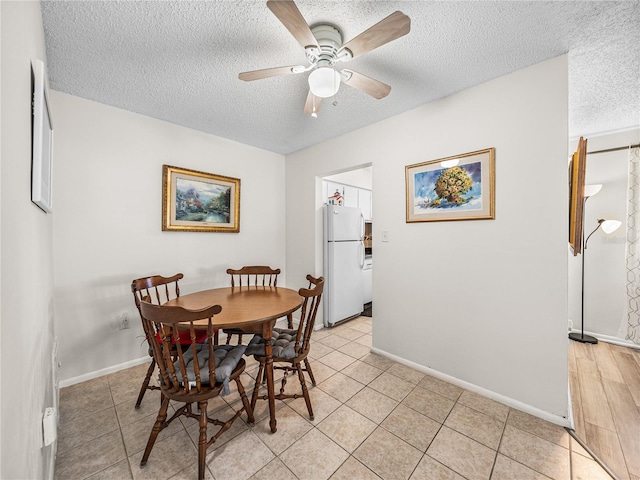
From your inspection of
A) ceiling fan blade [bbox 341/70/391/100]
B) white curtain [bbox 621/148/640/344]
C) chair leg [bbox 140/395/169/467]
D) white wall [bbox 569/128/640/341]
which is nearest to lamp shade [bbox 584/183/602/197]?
white wall [bbox 569/128/640/341]

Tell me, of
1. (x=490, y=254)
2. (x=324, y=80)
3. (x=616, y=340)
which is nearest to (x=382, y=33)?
(x=324, y=80)

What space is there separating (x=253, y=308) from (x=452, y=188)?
6.09 ft

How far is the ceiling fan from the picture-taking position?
115 centimetres

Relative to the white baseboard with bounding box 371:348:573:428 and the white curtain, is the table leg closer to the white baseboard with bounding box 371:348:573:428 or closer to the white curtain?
the white baseboard with bounding box 371:348:573:428

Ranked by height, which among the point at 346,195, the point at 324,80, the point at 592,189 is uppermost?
the point at 324,80

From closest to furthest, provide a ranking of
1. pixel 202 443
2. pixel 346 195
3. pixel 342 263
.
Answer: pixel 202 443
pixel 342 263
pixel 346 195

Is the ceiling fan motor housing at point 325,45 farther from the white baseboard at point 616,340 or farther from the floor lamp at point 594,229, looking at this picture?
the white baseboard at point 616,340

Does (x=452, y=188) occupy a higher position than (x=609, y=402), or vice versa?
(x=452, y=188)

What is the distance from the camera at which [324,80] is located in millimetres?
1419

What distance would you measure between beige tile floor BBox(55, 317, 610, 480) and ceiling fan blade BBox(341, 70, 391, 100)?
7.24ft

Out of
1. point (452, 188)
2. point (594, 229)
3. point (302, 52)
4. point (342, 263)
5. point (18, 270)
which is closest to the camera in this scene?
point (18, 270)

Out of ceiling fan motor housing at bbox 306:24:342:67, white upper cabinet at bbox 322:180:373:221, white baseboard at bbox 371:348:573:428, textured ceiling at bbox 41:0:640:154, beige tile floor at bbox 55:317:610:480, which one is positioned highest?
textured ceiling at bbox 41:0:640:154

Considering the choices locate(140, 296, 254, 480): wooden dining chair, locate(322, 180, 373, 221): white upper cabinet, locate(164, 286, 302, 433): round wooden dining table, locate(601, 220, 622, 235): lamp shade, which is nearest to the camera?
locate(140, 296, 254, 480): wooden dining chair

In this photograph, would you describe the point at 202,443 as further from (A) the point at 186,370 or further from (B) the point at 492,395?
(B) the point at 492,395
